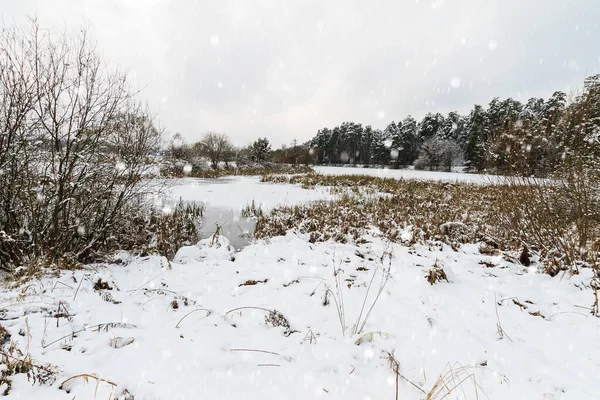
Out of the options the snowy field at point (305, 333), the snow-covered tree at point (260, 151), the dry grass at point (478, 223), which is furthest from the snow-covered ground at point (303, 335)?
the snow-covered tree at point (260, 151)

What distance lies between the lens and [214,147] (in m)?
31.6

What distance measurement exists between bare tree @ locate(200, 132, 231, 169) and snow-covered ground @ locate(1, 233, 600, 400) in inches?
1135

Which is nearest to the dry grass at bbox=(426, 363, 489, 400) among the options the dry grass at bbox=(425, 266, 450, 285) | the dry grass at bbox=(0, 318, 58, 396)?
the dry grass at bbox=(425, 266, 450, 285)

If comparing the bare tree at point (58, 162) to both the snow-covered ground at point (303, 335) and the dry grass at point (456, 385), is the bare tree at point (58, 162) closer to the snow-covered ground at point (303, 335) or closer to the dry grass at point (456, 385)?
the snow-covered ground at point (303, 335)

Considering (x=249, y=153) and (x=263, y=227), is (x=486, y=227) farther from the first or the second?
(x=249, y=153)

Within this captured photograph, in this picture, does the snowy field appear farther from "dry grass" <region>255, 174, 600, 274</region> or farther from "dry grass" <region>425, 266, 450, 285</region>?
"dry grass" <region>255, 174, 600, 274</region>

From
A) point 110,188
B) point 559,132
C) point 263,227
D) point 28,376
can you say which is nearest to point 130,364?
point 28,376

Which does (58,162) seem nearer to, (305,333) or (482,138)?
(305,333)

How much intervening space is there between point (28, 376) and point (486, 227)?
→ 8261 mm

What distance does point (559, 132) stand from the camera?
4.08 m

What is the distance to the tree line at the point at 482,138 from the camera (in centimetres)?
400

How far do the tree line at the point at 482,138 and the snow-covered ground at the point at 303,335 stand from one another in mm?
2025

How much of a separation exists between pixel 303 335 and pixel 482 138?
19.6 feet

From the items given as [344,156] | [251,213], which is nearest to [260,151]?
[344,156]
